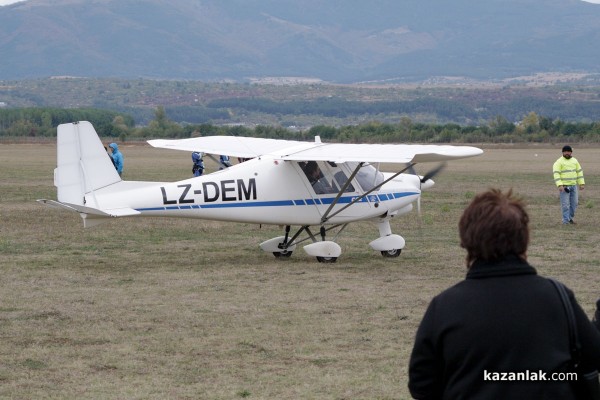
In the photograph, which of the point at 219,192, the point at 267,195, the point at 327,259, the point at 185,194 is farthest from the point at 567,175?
the point at 185,194

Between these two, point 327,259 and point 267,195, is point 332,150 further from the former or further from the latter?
point 327,259

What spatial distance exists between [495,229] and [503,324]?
1.12 ft

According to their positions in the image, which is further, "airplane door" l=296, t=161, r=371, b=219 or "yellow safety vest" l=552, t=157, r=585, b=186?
"yellow safety vest" l=552, t=157, r=585, b=186

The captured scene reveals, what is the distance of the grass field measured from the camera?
8430 millimetres

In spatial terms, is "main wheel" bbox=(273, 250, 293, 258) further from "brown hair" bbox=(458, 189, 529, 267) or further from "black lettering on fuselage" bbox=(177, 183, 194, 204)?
"brown hair" bbox=(458, 189, 529, 267)

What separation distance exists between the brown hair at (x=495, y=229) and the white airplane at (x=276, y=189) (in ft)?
33.6

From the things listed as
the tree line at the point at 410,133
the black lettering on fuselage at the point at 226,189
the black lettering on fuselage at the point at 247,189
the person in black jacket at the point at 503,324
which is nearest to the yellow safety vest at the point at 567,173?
the black lettering on fuselage at the point at 247,189

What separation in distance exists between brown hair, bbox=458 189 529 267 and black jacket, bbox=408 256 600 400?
47mm

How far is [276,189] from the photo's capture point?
15562 millimetres

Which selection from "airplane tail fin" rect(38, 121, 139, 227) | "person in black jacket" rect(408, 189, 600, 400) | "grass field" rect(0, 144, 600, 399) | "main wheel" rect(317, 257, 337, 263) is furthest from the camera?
"main wheel" rect(317, 257, 337, 263)

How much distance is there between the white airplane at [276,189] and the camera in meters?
14.5

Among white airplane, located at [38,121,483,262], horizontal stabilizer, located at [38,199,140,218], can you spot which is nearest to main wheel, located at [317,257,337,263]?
white airplane, located at [38,121,483,262]

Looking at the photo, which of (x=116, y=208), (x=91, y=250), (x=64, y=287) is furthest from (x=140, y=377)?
(x=91, y=250)

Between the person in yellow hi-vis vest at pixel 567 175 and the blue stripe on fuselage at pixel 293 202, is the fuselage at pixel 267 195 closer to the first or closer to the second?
the blue stripe on fuselage at pixel 293 202
